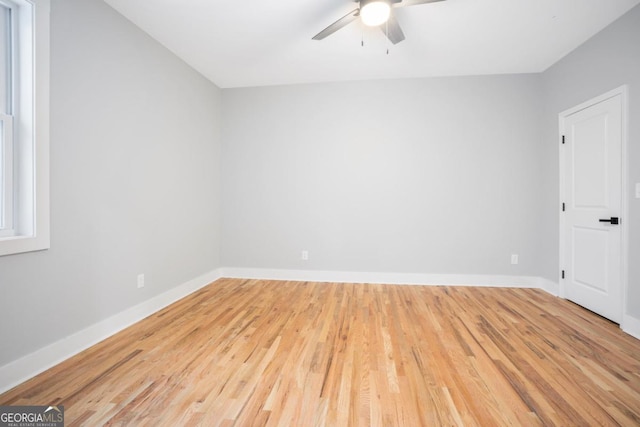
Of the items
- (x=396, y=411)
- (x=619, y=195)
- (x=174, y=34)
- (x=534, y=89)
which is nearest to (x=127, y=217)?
(x=174, y=34)

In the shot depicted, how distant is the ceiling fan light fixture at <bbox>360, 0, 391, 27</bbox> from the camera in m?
2.02

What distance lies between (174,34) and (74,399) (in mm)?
2941

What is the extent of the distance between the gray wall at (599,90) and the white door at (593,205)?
11 cm

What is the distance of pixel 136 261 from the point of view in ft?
8.48

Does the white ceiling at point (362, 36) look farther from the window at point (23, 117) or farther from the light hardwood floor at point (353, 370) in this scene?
the light hardwood floor at point (353, 370)

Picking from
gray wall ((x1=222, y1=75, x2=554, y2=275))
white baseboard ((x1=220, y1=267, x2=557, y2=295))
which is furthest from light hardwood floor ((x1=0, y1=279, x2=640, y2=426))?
gray wall ((x1=222, y1=75, x2=554, y2=275))

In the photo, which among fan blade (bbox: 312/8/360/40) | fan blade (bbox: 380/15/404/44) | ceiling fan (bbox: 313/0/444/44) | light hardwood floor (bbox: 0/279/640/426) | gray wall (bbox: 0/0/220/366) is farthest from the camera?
fan blade (bbox: 380/15/404/44)

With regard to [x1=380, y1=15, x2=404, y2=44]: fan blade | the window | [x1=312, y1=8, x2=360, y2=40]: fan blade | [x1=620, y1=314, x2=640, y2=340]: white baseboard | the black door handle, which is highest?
[x1=380, y1=15, x2=404, y2=44]: fan blade

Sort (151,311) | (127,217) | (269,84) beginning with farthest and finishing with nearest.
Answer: (269,84), (151,311), (127,217)

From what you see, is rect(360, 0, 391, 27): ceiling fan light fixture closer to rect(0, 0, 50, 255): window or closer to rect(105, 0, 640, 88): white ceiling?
rect(105, 0, 640, 88): white ceiling

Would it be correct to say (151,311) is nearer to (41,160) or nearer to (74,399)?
(74,399)

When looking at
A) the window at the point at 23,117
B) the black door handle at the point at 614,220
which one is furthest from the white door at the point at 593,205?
the window at the point at 23,117

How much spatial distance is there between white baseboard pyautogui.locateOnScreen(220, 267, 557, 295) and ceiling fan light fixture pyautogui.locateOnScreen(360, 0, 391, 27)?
2825mm

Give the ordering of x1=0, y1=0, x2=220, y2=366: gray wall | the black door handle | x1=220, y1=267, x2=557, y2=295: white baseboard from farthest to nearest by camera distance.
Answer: x1=220, y1=267, x2=557, y2=295: white baseboard
the black door handle
x1=0, y1=0, x2=220, y2=366: gray wall
